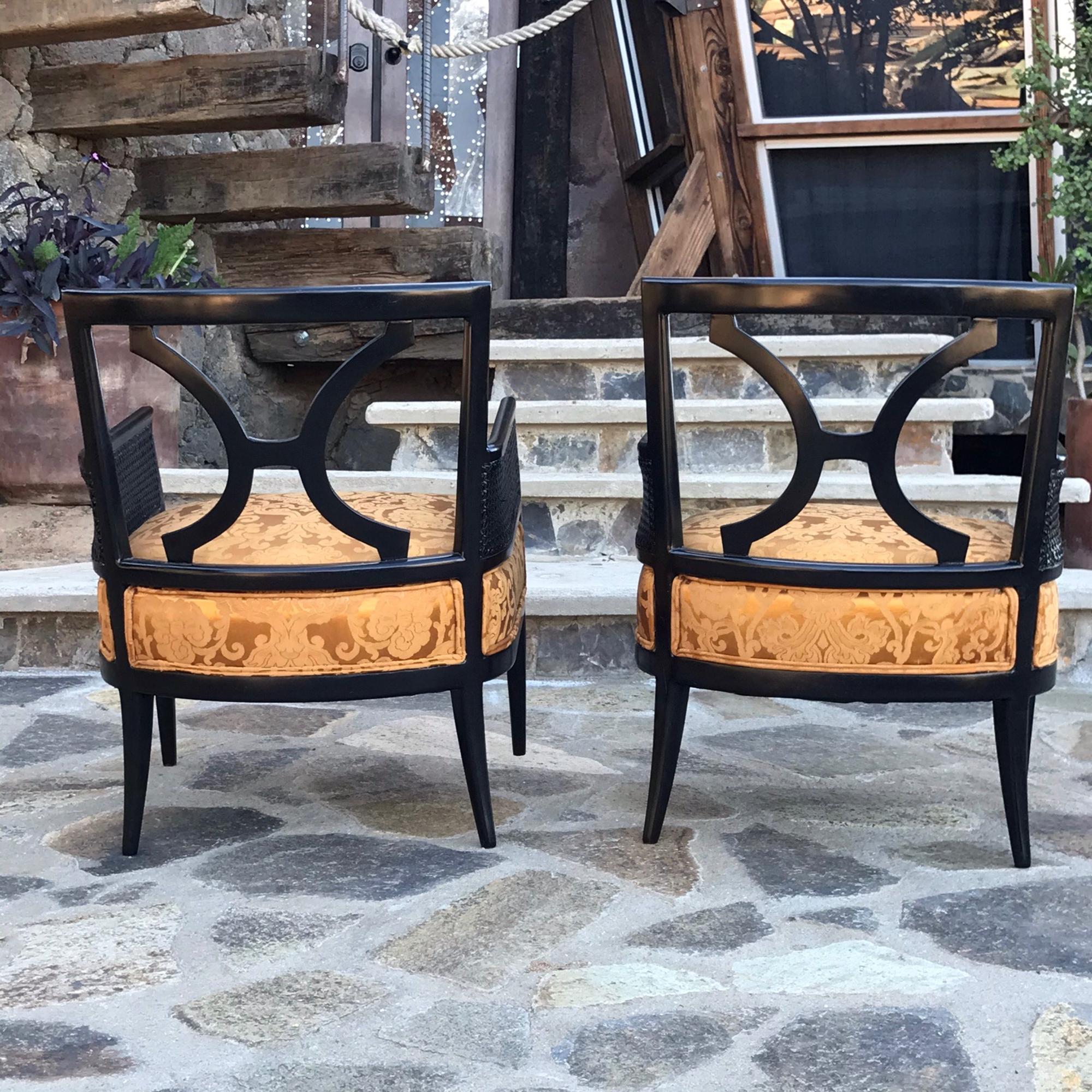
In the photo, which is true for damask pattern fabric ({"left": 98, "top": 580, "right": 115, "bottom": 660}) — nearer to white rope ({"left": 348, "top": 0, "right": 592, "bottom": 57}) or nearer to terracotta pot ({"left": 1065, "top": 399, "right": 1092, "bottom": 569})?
terracotta pot ({"left": 1065, "top": 399, "right": 1092, "bottom": 569})

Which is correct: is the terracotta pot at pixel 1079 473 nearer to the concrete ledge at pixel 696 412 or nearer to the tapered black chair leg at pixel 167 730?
the concrete ledge at pixel 696 412

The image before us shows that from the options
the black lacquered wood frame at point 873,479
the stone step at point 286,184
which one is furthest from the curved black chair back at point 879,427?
the stone step at point 286,184

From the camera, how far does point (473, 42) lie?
4.64 m

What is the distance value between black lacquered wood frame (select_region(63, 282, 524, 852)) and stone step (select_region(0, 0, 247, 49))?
1.96m

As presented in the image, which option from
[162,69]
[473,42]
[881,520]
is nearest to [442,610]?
[881,520]

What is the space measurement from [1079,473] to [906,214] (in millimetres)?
1832

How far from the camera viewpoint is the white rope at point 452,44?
161 inches

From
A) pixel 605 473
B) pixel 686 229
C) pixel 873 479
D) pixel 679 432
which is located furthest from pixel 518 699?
pixel 686 229

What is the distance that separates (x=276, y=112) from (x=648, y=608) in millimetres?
2689

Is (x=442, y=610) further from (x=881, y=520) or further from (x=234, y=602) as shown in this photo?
(x=881, y=520)

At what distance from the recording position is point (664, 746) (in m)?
1.87

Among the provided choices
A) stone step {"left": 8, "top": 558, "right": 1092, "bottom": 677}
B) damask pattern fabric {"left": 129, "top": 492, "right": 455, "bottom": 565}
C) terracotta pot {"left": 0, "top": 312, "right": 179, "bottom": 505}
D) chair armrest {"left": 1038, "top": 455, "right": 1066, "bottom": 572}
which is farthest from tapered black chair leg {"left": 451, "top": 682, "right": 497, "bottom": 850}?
terracotta pot {"left": 0, "top": 312, "right": 179, "bottom": 505}

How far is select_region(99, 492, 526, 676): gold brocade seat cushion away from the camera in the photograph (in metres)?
1.73

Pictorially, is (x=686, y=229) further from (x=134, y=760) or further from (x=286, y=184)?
(x=134, y=760)
